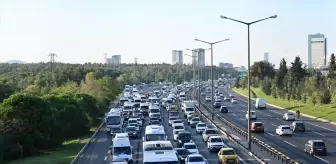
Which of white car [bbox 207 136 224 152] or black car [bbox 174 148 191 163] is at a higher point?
black car [bbox 174 148 191 163]

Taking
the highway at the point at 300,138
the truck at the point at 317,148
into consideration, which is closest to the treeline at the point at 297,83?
the highway at the point at 300,138

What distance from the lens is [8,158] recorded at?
40.3 meters

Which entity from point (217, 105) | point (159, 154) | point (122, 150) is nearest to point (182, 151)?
point (122, 150)

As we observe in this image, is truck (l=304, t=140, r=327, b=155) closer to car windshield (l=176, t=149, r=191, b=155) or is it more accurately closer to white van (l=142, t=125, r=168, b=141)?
car windshield (l=176, t=149, r=191, b=155)

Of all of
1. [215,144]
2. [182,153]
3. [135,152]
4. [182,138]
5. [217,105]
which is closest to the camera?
[182,153]

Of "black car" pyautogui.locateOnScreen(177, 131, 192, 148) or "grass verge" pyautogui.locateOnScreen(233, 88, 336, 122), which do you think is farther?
"grass verge" pyautogui.locateOnScreen(233, 88, 336, 122)

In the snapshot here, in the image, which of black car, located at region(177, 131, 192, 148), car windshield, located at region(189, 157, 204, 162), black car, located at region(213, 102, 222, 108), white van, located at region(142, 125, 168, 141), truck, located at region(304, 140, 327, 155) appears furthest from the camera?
black car, located at region(213, 102, 222, 108)

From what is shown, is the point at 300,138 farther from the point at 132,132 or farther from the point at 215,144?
the point at 132,132

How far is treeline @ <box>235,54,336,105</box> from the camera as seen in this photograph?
87.3 m

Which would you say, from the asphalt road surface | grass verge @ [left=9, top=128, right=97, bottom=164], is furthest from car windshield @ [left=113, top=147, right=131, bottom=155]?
grass verge @ [left=9, top=128, right=97, bottom=164]

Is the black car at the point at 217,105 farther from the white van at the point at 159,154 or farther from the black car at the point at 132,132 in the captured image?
the white van at the point at 159,154

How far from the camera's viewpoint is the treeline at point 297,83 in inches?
3438

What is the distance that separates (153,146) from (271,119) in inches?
1954

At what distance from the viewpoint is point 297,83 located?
352 feet
